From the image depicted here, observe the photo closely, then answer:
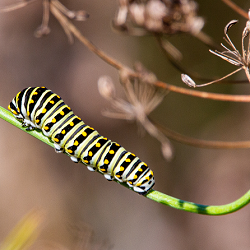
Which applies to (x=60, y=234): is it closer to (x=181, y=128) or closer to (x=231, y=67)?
(x=181, y=128)

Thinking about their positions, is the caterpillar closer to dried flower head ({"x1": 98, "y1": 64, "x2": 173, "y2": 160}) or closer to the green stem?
the green stem

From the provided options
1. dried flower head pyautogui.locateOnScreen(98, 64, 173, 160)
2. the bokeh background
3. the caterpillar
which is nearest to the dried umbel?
dried flower head pyautogui.locateOnScreen(98, 64, 173, 160)

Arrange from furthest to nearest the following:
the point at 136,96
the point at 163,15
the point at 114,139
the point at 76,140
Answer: the point at 114,139
the point at 136,96
the point at 163,15
the point at 76,140

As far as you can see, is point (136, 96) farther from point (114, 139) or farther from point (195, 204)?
point (114, 139)

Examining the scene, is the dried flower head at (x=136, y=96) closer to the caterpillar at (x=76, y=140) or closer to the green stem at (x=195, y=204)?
the caterpillar at (x=76, y=140)

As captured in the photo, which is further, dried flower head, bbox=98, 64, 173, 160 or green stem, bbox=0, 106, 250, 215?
dried flower head, bbox=98, 64, 173, 160

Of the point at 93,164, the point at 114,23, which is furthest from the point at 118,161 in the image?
the point at 114,23

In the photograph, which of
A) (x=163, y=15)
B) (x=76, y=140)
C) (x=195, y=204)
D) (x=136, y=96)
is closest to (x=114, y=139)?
(x=136, y=96)
